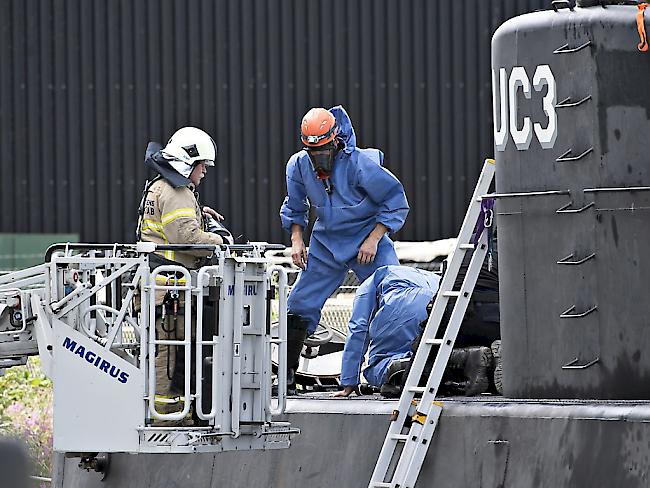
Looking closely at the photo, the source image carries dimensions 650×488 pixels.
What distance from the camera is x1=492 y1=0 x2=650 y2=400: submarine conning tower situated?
301 inches

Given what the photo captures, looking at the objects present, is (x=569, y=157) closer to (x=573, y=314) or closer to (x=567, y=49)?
(x=567, y=49)

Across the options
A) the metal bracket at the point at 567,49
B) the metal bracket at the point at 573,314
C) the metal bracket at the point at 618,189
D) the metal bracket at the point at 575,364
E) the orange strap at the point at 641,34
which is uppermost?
the orange strap at the point at 641,34

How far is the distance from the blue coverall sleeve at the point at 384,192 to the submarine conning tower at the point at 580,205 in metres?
2.18

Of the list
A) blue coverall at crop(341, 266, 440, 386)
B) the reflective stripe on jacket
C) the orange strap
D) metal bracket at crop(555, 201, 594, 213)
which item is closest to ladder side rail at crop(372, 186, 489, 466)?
metal bracket at crop(555, 201, 594, 213)

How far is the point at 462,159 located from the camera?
2473 centimetres

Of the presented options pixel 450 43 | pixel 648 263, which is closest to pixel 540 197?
pixel 648 263

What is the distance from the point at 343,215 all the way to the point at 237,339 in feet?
6.93

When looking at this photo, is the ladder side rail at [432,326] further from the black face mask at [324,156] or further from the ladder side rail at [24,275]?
the ladder side rail at [24,275]

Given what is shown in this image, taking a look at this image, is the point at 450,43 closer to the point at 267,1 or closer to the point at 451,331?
the point at 267,1

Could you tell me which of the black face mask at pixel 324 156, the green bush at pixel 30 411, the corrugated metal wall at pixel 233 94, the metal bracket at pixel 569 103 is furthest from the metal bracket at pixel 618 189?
the corrugated metal wall at pixel 233 94

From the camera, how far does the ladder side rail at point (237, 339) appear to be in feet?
26.9

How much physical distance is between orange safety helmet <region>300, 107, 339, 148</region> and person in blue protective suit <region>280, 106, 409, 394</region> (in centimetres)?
6

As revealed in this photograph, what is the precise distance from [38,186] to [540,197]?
58.1ft

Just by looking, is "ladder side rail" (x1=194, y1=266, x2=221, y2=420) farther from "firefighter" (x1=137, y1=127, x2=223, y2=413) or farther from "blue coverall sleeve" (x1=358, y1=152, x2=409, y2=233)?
"blue coverall sleeve" (x1=358, y1=152, x2=409, y2=233)
